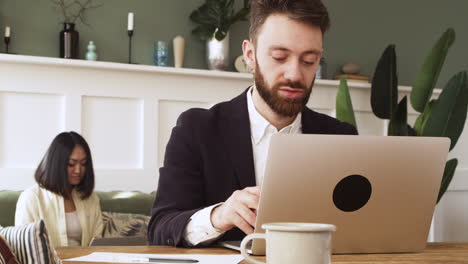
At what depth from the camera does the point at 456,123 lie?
3.71m

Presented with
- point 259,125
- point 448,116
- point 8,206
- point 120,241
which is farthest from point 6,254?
point 448,116

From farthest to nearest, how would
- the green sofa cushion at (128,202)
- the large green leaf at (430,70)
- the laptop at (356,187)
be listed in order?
the large green leaf at (430,70) → the green sofa cushion at (128,202) → the laptop at (356,187)

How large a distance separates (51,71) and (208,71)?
2.99 ft

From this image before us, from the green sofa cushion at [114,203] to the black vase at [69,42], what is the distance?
79 centimetres

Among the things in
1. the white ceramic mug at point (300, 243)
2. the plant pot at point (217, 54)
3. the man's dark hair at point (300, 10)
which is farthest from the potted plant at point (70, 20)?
the white ceramic mug at point (300, 243)

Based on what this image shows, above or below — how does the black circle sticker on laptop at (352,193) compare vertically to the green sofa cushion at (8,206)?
above

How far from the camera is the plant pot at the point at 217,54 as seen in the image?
13.7ft

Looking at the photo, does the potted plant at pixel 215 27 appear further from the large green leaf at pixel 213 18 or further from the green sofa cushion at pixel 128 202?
the green sofa cushion at pixel 128 202

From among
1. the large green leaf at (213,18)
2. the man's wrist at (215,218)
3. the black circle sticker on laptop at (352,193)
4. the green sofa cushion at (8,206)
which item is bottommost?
the green sofa cushion at (8,206)

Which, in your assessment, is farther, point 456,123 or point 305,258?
point 456,123

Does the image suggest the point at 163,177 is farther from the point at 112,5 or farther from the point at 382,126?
the point at 382,126

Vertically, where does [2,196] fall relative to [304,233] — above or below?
below

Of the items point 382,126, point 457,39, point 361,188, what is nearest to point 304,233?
point 361,188

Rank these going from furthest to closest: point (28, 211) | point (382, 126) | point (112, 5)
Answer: point (382, 126) → point (112, 5) → point (28, 211)
